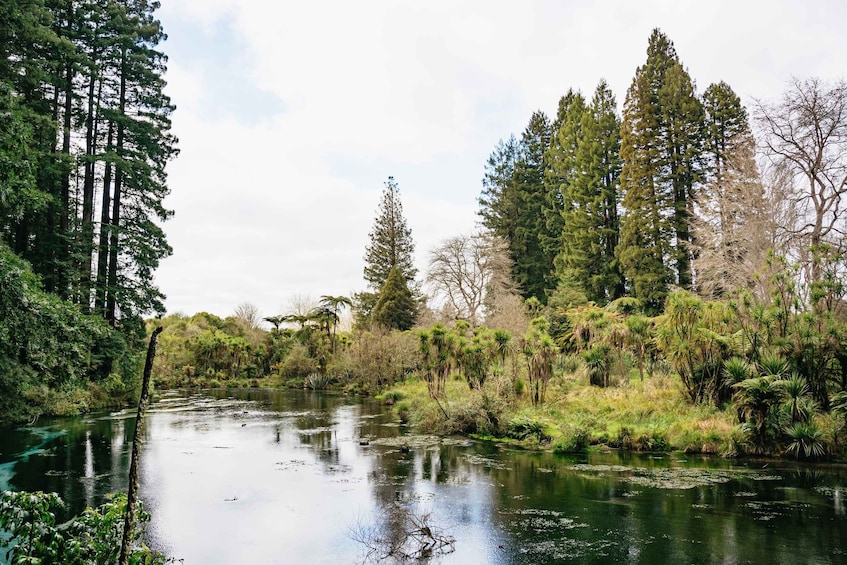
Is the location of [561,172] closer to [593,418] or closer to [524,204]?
[524,204]

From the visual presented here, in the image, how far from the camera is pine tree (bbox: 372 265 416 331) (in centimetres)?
4153

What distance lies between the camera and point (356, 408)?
26.2m

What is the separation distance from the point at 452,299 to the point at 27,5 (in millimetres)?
29313

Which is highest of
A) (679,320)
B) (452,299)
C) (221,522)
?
(452,299)

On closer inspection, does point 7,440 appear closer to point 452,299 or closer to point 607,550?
point 607,550

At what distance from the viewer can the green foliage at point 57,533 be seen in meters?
3.98

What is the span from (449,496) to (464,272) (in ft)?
95.7

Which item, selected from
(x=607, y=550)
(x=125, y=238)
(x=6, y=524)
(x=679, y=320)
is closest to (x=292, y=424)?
(x=125, y=238)

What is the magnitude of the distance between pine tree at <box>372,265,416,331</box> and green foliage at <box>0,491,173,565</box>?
36.3 meters

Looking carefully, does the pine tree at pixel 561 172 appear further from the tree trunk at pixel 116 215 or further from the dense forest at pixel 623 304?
the tree trunk at pixel 116 215

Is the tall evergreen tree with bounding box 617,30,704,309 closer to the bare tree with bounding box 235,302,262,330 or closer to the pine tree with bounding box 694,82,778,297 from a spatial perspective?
the pine tree with bounding box 694,82,778,297

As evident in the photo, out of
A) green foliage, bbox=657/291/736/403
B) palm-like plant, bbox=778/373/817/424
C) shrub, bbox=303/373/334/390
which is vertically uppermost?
green foliage, bbox=657/291/736/403

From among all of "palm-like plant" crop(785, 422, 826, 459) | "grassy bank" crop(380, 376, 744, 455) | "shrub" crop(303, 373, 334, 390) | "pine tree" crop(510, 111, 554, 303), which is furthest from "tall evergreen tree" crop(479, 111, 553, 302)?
"palm-like plant" crop(785, 422, 826, 459)

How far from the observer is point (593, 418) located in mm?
15742
